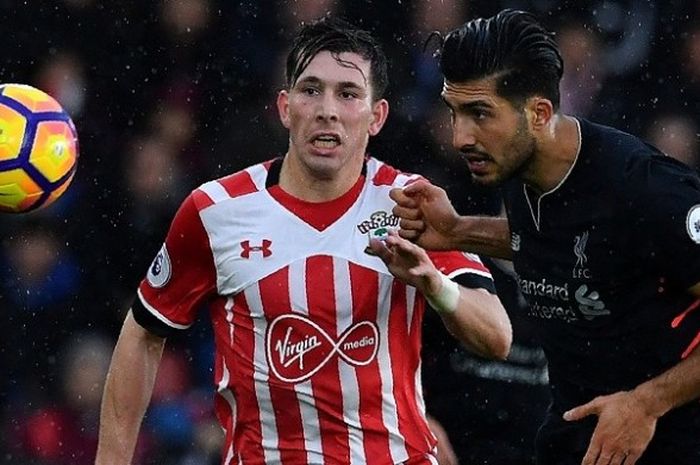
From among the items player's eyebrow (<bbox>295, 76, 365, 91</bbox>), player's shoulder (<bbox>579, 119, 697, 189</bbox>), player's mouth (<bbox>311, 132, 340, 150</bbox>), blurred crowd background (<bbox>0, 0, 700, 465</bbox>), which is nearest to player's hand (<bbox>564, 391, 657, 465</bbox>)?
player's shoulder (<bbox>579, 119, 697, 189</bbox>)

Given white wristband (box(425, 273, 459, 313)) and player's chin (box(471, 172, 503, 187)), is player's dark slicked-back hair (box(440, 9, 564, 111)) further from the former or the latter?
white wristband (box(425, 273, 459, 313))

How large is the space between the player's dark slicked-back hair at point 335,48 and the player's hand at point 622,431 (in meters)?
1.29

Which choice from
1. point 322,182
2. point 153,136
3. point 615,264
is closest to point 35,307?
point 153,136

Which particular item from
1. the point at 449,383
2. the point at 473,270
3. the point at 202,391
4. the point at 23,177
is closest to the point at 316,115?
the point at 473,270

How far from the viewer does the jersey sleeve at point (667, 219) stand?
3459 millimetres

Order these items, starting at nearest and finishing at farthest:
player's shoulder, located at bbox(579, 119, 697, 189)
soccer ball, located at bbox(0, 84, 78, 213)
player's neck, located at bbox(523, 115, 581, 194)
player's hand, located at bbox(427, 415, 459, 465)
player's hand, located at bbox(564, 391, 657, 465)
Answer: player's hand, located at bbox(564, 391, 657, 465) → player's shoulder, located at bbox(579, 119, 697, 189) → player's neck, located at bbox(523, 115, 581, 194) → soccer ball, located at bbox(0, 84, 78, 213) → player's hand, located at bbox(427, 415, 459, 465)

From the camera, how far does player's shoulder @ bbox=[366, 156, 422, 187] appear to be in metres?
4.28

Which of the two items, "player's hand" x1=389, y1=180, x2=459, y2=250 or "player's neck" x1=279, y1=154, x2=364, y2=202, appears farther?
"player's neck" x1=279, y1=154, x2=364, y2=202

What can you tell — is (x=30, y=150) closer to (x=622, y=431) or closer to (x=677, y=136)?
(x=622, y=431)

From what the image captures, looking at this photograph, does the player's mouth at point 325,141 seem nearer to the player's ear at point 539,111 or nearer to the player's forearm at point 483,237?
the player's forearm at point 483,237

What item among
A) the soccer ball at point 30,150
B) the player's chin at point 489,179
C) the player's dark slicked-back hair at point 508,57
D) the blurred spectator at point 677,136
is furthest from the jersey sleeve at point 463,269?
the blurred spectator at point 677,136

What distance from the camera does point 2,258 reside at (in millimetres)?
5977

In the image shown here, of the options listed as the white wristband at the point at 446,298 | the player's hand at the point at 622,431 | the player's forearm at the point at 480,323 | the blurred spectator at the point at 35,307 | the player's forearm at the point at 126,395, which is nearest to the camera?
the player's hand at the point at 622,431

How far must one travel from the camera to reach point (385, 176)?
4.31 m
